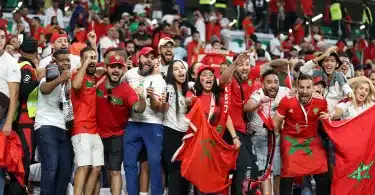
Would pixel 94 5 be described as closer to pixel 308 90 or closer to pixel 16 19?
pixel 16 19


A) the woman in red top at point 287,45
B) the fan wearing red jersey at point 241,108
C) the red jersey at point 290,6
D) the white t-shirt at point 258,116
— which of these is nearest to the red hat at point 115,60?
the fan wearing red jersey at point 241,108

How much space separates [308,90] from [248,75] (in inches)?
32.7

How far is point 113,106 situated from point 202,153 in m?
1.27

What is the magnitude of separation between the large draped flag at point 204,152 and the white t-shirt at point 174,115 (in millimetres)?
189

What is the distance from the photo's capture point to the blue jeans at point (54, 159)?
10070mm

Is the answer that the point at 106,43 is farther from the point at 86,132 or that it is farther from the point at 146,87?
the point at 86,132

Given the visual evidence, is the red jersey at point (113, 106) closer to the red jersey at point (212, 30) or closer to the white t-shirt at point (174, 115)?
the white t-shirt at point (174, 115)

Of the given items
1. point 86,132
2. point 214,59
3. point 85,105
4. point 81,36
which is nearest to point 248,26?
point 81,36

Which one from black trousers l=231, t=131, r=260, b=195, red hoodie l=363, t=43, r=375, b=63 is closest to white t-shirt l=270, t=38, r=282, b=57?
red hoodie l=363, t=43, r=375, b=63

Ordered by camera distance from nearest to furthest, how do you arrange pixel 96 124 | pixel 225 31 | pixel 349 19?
pixel 96 124 → pixel 225 31 → pixel 349 19

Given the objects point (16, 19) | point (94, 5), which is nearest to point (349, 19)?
point (94, 5)

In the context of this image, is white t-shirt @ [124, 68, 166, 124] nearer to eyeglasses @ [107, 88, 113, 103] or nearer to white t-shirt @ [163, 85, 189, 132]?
white t-shirt @ [163, 85, 189, 132]

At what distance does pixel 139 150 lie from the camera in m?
10.6

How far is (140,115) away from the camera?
10594 mm
